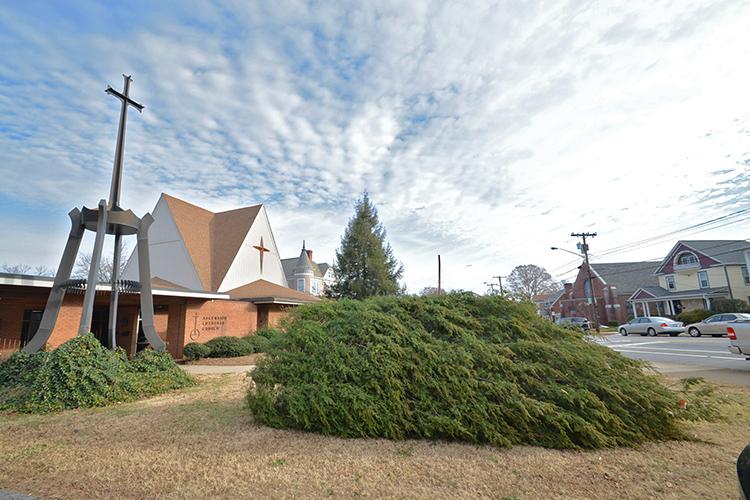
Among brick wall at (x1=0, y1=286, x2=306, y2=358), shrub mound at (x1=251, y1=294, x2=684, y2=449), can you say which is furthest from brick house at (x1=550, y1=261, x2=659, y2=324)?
shrub mound at (x1=251, y1=294, x2=684, y2=449)

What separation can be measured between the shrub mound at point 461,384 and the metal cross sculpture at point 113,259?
6.28m

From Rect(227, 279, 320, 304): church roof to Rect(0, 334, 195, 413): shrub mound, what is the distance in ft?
37.1

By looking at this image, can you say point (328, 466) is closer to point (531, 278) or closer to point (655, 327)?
point (655, 327)

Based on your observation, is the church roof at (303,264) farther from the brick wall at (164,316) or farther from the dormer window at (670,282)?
the dormer window at (670,282)

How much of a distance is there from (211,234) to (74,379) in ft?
68.5

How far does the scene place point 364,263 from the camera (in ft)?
96.8

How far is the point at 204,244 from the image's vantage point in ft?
82.5

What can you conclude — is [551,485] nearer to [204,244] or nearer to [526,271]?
[204,244]

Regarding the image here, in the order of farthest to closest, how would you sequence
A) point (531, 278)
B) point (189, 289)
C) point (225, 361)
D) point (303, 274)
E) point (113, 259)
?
1. point (531, 278)
2. point (303, 274)
3. point (189, 289)
4. point (225, 361)
5. point (113, 259)

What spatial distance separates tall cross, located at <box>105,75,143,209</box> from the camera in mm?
10055

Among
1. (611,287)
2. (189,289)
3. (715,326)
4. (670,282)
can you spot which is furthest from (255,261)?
(611,287)

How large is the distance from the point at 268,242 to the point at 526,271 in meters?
46.9

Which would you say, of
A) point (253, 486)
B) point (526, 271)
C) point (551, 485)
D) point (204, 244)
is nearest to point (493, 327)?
point (551, 485)

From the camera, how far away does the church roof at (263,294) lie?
20897 millimetres
